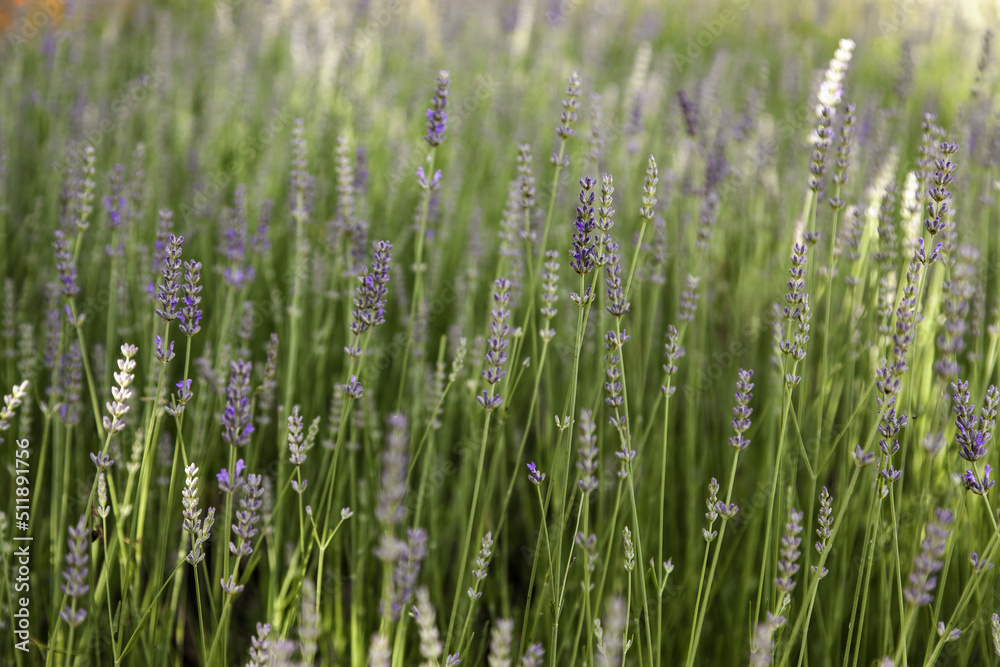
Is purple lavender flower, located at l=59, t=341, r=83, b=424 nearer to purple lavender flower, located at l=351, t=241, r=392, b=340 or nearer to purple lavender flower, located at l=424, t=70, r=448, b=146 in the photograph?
purple lavender flower, located at l=351, t=241, r=392, b=340

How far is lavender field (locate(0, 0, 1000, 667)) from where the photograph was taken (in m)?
1.11

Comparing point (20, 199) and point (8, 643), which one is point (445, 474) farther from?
point (20, 199)

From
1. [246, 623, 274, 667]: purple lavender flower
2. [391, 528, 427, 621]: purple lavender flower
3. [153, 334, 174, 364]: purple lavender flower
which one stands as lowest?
[246, 623, 274, 667]: purple lavender flower

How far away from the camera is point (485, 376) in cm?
114

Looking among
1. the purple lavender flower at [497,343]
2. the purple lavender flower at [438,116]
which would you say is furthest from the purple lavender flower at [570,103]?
the purple lavender flower at [497,343]

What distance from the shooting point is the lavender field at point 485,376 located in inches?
43.6

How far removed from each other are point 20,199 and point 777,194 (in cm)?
291

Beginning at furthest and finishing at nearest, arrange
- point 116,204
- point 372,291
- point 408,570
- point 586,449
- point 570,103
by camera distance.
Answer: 1. point 116,204
2. point 570,103
3. point 372,291
4. point 586,449
5. point 408,570

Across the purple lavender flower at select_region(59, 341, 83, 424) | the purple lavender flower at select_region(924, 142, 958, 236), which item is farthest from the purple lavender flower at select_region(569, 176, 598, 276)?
the purple lavender flower at select_region(59, 341, 83, 424)

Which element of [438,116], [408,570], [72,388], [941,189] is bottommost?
[408,570]

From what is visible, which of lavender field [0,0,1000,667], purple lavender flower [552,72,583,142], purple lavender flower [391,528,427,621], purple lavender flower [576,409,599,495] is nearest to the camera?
purple lavender flower [391,528,427,621]

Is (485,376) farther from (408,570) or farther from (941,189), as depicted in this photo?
(941,189)

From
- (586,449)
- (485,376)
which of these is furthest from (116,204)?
(586,449)

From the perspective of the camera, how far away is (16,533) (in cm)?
152
